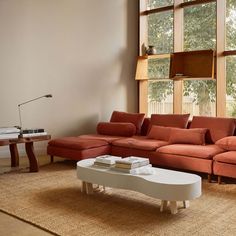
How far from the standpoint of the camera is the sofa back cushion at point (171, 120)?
17.1ft

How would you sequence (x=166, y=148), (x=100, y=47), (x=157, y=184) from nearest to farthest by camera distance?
(x=157, y=184) → (x=166, y=148) → (x=100, y=47)

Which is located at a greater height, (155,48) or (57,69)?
(155,48)

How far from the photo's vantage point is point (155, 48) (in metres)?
7.02

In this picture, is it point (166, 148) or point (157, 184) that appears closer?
point (157, 184)

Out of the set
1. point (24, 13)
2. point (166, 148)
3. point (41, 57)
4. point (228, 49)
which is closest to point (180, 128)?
point (166, 148)

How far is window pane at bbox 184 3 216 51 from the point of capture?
623 cm

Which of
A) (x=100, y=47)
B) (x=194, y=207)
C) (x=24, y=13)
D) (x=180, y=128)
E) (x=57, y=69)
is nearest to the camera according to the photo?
(x=194, y=207)

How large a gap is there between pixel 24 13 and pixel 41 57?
2.56 feet

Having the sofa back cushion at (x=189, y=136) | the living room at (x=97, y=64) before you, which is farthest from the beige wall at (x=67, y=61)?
the sofa back cushion at (x=189, y=136)

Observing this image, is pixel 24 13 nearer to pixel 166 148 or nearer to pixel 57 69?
pixel 57 69

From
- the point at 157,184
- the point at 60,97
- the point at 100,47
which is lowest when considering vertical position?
the point at 157,184

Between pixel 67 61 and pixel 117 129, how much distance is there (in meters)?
1.64

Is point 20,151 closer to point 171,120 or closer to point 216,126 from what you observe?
point 171,120

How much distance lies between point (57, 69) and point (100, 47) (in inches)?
42.9
